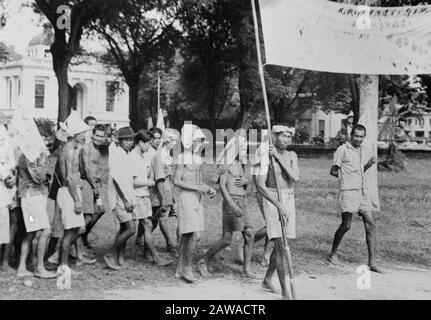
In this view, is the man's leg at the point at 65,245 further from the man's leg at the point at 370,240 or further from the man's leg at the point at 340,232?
the man's leg at the point at 370,240

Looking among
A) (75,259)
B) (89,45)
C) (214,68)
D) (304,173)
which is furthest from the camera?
(89,45)

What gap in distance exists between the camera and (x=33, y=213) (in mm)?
7086

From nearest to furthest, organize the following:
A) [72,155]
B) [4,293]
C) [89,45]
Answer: [4,293], [72,155], [89,45]

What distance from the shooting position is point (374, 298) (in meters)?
6.58

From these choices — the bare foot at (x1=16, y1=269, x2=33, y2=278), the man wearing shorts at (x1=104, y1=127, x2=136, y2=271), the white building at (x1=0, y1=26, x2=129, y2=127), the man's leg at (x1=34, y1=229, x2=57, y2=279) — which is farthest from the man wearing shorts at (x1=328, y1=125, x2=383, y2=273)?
the white building at (x1=0, y1=26, x2=129, y2=127)

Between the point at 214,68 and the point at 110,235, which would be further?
the point at 214,68

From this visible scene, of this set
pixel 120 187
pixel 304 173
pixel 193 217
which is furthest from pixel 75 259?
pixel 304 173

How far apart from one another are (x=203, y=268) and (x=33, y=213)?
2.06 metres

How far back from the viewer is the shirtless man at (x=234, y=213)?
7.55 metres

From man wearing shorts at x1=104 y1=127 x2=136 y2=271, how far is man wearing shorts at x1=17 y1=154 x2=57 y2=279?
2.72 feet

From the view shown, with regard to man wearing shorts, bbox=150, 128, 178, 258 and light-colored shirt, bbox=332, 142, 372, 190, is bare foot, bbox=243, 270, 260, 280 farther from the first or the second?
light-colored shirt, bbox=332, 142, 372, 190

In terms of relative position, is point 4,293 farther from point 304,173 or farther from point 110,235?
point 304,173

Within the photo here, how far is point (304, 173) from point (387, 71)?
14373mm

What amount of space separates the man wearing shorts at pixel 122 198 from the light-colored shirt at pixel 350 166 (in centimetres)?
273
